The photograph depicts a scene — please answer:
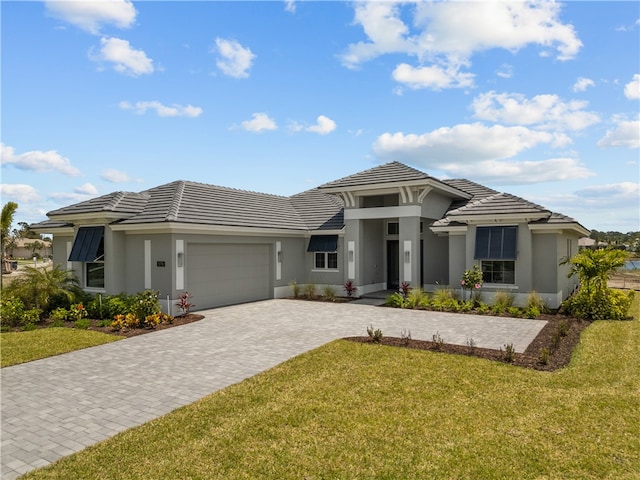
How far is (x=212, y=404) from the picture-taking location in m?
7.44

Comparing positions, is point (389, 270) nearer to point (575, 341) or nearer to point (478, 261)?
point (478, 261)

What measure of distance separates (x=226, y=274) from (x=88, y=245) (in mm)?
6151

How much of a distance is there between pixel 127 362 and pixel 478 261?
14.9 m

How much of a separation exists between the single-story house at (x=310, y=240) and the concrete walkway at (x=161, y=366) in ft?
9.48

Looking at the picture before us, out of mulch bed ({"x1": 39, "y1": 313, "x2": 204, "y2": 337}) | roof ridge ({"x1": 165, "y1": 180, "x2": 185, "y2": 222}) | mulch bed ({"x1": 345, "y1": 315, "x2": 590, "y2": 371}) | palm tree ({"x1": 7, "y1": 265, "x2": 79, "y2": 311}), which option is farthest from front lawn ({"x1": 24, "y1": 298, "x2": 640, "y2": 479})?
palm tree ({"x1": 7, "y1": 265, "x2": 79, "y2": 311})

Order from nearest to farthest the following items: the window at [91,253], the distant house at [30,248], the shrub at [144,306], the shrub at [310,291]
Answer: the shrub at [144,306]
the window at [91,253]
the shrub at [310,291]
the distant house at [30,248]

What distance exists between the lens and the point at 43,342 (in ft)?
40.4

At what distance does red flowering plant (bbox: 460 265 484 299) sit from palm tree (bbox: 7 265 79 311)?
16584mm

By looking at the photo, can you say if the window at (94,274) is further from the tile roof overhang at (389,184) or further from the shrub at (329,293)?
the tile roof overhang at (389,184)

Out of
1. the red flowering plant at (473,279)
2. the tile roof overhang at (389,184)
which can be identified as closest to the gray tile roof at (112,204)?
the tile roof overhang at (389,184)

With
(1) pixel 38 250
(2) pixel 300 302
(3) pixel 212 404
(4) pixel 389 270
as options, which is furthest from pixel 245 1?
(1) pixel 38 250

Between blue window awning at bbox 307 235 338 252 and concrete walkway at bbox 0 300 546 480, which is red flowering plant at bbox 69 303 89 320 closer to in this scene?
concrete walkway at bbox 0 300 546 480

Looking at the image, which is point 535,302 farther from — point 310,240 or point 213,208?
point 213,208

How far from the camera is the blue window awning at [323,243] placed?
2317 centimetres
